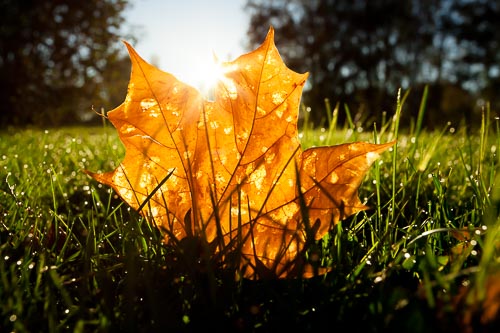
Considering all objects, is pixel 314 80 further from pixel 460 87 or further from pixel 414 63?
pixel 460 87

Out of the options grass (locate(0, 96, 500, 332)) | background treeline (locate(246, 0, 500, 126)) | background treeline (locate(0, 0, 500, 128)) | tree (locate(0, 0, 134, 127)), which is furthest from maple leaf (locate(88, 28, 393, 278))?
background treeline (locate(246, 0, 500, 126))

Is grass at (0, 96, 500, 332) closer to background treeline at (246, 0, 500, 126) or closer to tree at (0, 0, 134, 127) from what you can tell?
tree at (0, 0, 134, 127)

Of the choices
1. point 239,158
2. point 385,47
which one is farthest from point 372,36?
point 239,158

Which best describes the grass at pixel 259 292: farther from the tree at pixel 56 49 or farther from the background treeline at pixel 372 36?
the background treeline at pixel 372 36

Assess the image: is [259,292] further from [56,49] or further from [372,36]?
[372,36]

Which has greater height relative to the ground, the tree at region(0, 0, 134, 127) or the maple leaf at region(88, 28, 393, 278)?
the tree at region(0, 0, 134, 127)

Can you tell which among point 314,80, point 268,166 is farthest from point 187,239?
point 314,80

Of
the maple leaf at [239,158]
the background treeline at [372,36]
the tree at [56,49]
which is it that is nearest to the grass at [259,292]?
the maple leaf at [239,158]
